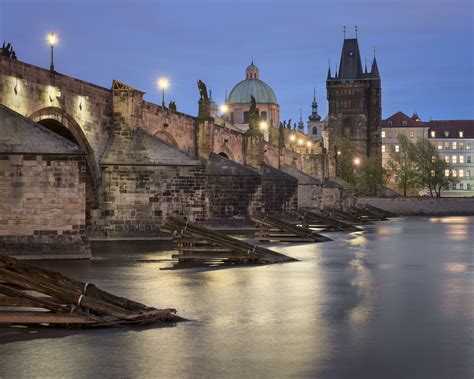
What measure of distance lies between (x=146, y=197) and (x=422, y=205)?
68.1 meters

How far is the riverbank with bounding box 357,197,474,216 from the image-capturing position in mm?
96000

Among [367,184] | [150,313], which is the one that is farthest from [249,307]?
[367,184]

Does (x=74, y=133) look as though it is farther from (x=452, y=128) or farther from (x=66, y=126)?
(x=452, y=128)

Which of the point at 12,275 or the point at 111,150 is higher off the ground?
the point at 111,150

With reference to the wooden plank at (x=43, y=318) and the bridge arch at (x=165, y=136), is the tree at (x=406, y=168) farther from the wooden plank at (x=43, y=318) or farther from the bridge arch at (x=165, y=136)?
the wooden plank at (x=43, y=318)

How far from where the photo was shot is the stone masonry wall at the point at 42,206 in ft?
72.3

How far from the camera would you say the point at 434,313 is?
40.9 feet

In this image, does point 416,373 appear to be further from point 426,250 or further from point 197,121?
point 197,121

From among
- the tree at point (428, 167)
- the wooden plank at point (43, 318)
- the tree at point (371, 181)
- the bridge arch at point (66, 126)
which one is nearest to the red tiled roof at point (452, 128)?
the tree at point (428, 167)

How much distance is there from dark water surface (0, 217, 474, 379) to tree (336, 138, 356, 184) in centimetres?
8610

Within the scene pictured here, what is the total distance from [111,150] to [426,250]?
12941mm

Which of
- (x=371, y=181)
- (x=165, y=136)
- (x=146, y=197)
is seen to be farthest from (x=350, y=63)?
(x=146, y=197)

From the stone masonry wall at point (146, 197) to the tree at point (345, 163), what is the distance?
2798 inches

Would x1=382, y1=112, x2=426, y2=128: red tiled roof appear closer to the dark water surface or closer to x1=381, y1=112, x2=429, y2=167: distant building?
x1=381, y1=112, x2=429, y2=167: distant building
